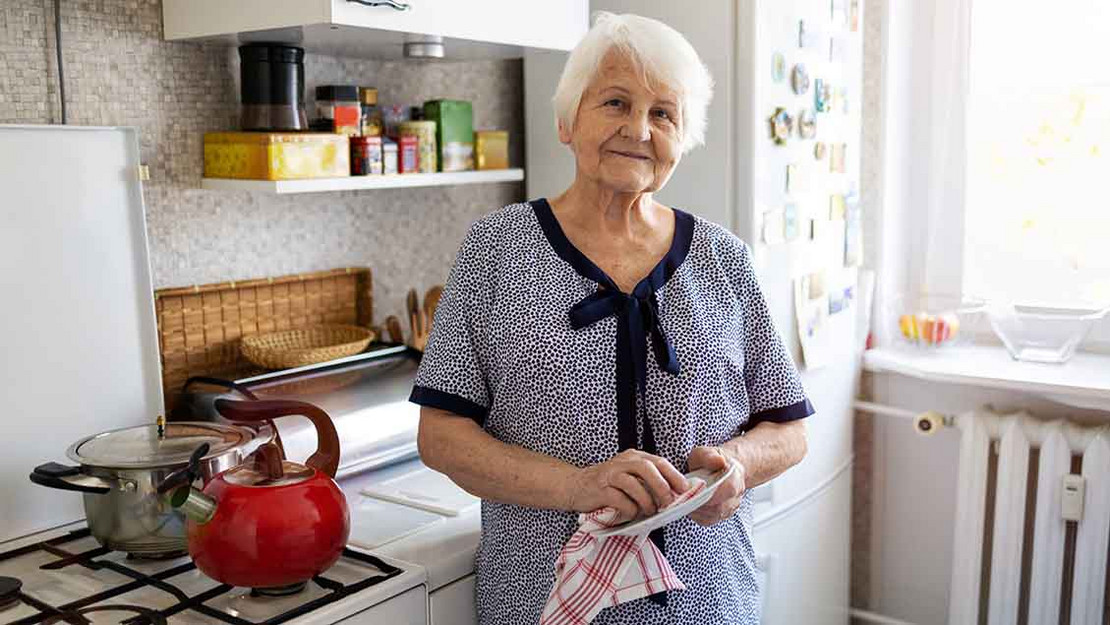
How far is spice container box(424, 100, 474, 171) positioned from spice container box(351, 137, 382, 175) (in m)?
0.19

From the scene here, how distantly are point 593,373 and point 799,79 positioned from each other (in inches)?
39.2

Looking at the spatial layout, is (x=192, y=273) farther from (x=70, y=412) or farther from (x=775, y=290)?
(x=775, y=290)

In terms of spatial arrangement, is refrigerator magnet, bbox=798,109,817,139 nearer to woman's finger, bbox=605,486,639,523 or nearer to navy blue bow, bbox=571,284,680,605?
navy blue bow, bbox=571,284,680,605

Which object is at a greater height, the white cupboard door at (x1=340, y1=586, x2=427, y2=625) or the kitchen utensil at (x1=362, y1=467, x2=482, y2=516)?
the kitchen utensil at (x1=362, y1=467, x2=482, y2=516)

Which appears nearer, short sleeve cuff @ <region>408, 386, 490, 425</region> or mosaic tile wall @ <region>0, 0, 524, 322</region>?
short sleeve cuff @ <region>408, 386, 490, 425</region>

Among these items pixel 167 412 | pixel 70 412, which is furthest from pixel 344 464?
pixel 70 412

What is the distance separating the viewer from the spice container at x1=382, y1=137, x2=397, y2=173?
75.7 inches

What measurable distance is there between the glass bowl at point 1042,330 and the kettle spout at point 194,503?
5.67 feet

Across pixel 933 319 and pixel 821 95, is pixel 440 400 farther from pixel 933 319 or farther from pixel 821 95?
pixel 933 319

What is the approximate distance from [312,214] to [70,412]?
61 centimetres

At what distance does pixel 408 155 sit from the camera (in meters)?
1.98

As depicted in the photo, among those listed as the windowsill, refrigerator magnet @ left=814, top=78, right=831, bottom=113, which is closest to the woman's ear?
refrigerator magnet @ left=814, top=78, right=831, bottom=113

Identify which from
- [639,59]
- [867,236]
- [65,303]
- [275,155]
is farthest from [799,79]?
[65,303]

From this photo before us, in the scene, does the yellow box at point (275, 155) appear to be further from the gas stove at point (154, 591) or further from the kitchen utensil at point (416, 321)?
the gas stove at point (154, 591)
